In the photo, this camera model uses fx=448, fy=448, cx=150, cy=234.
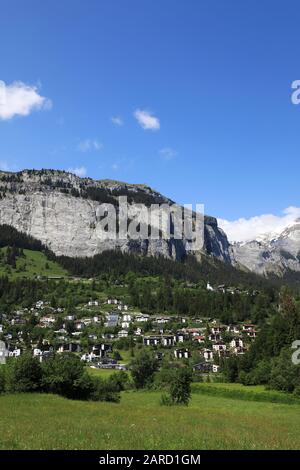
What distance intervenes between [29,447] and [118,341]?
5645 inches

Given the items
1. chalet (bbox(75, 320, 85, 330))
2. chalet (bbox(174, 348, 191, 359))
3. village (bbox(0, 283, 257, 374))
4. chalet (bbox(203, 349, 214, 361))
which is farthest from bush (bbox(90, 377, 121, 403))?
chalet (bbox(75, 320, 85, 330))

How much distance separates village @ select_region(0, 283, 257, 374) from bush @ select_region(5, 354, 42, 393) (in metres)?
70.1

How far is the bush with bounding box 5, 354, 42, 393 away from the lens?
5481cm

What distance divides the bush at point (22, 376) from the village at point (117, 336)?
7012 centimetres

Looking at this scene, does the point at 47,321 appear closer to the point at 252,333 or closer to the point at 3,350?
the point at 3,350

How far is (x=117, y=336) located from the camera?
167375 millimetres

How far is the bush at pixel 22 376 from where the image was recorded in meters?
54.8

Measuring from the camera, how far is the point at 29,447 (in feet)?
51.7

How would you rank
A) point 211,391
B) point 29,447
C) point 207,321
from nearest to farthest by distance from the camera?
point 29,447 → point 211,391 → point 207,321

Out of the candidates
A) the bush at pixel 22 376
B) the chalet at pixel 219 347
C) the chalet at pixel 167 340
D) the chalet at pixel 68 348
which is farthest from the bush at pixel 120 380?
the chalet at pixel 167 340

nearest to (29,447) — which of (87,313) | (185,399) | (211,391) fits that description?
(185,399)

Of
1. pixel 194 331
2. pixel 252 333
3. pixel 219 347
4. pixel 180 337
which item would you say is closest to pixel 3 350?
pixel 180 337

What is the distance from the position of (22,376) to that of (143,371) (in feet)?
148
